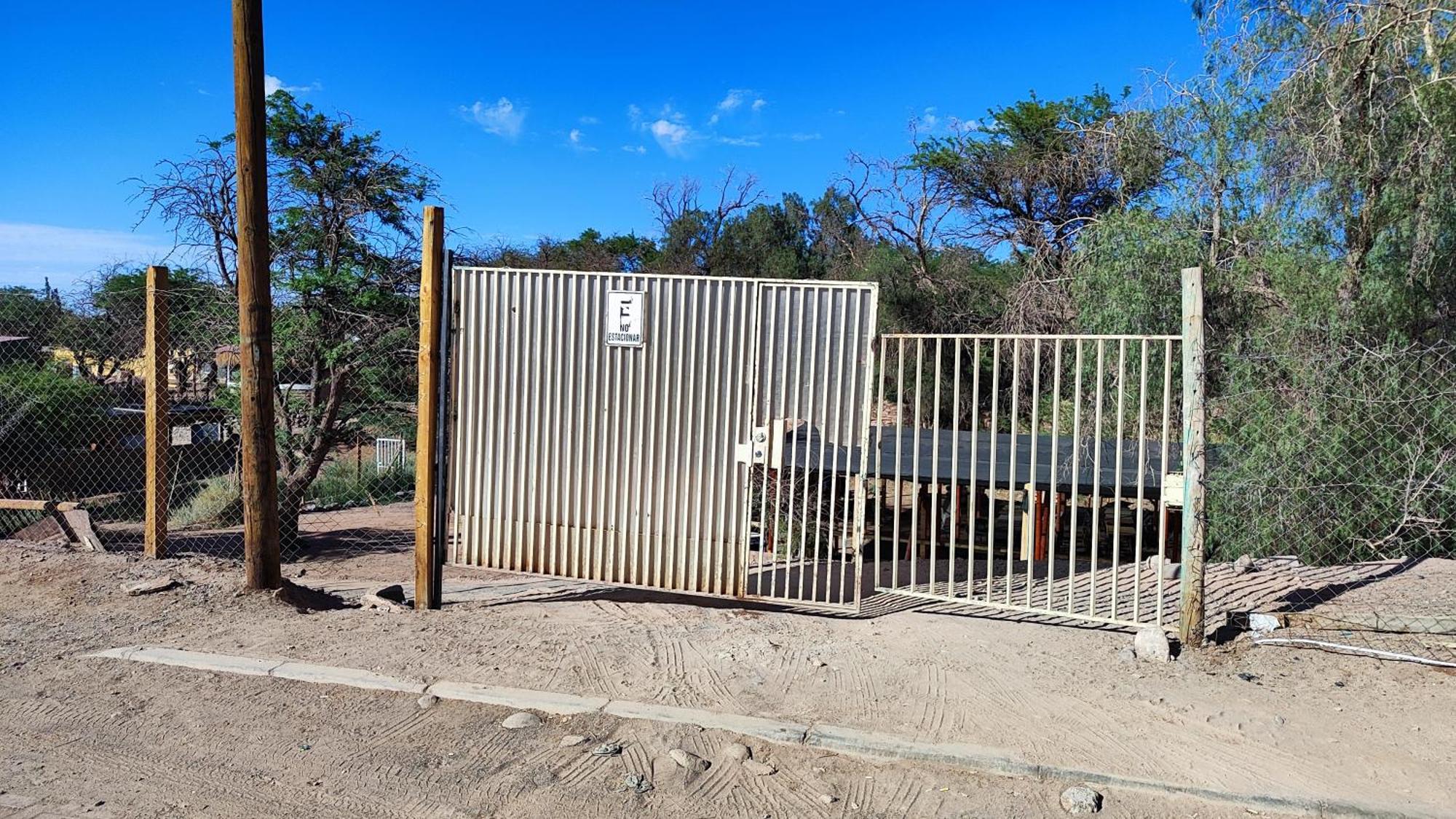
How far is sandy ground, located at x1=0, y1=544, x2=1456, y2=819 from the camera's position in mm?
3541

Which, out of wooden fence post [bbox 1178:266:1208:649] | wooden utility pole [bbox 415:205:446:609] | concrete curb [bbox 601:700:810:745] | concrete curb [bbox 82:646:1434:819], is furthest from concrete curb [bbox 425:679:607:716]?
wooden fence post [bbox 1178:266:1208:649]

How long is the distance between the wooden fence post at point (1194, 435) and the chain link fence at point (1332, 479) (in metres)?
1.29

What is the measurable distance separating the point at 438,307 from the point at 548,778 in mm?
3366

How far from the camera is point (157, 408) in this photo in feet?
22.4

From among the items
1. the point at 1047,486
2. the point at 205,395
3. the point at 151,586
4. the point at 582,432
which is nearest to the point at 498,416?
the point at 582,432

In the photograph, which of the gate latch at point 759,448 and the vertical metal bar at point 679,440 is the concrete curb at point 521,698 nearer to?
the vertical metal bar at point 679,440

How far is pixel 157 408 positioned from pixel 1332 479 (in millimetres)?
8764

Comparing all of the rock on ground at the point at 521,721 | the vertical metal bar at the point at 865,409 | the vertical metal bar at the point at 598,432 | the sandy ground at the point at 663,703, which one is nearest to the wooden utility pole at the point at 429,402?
the sandy ground at the point at 663,703

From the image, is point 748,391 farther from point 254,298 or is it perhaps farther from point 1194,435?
point 254,298

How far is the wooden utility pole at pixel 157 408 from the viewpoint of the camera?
6.77 meters

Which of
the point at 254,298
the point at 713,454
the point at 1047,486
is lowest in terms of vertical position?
the point at 1047,486

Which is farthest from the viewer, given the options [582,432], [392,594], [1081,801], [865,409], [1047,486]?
[1047,486]

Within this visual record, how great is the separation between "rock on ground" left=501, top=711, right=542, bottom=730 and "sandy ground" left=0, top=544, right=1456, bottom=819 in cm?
8

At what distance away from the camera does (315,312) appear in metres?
11.1
